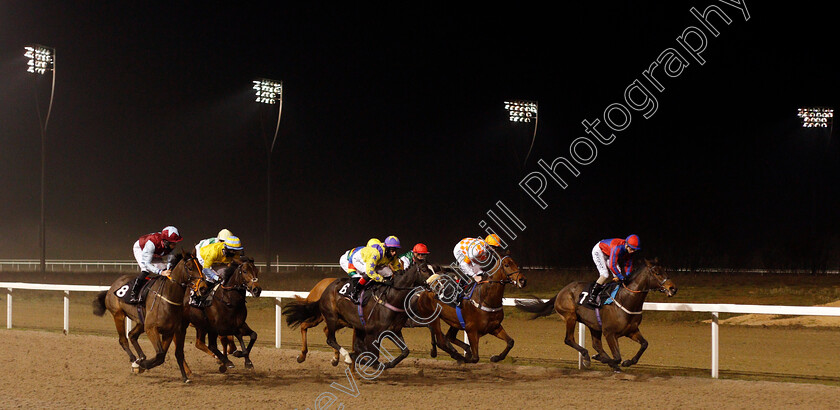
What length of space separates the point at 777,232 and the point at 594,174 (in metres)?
8.13

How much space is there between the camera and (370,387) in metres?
6.96

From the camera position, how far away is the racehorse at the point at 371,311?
730 cm

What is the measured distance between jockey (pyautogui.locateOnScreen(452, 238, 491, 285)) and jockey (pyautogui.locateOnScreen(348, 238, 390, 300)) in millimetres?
948

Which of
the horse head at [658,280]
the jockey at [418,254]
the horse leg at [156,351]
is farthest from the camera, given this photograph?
the jockey at [418,254]

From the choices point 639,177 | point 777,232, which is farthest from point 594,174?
point 777,232

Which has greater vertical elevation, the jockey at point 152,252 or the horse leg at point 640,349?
the jockey at point 152,252

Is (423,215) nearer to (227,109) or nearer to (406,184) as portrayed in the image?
(406,184)

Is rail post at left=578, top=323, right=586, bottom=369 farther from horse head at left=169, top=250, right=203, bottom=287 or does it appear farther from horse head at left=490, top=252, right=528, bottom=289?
horse head at left=169, top=250, right=203, bottom=287

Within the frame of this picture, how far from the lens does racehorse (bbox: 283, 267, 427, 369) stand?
Answer: 730 centimetres

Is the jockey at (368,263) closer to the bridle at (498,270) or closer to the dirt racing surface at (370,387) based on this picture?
the dirt racing surface at (370,387)

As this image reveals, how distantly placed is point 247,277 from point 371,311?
4.25 ft

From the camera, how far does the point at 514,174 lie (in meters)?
35.9

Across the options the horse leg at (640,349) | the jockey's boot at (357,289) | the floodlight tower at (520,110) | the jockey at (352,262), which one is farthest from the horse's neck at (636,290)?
the floodlight tower at (520,110)

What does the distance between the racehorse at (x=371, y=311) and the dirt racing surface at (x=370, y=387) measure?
36 centimetres
